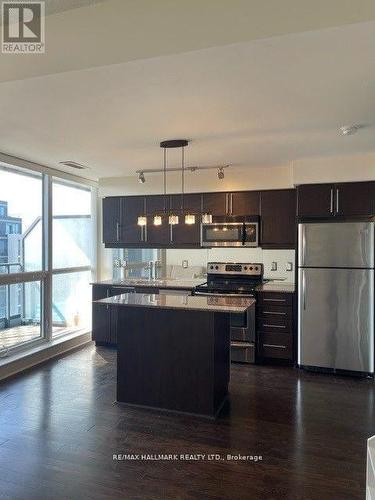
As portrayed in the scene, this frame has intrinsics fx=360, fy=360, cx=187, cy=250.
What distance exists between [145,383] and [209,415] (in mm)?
626

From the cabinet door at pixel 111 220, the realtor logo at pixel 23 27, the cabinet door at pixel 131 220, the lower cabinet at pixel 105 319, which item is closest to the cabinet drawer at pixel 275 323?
the lower cabinet at pixel 105 319

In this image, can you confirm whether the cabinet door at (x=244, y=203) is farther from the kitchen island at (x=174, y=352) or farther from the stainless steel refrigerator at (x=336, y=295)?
the kitchen island at (x=174, y=352)

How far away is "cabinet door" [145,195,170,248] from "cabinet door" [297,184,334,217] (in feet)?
6.26

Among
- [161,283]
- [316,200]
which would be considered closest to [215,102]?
[316,200]

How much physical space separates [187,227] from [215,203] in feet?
1.74

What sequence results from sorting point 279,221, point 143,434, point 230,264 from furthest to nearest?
1. point 230,264
2. point 279,221
3. point 143,434

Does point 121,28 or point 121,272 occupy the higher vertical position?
point 121,28

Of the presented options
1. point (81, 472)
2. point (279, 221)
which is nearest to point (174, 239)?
point (279, 221)

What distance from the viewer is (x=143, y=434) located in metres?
2.78

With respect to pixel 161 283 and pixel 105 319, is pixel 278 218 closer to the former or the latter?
pixel 161 283

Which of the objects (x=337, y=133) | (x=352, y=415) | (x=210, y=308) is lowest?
(x=352, y=415)

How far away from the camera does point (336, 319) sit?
410cm

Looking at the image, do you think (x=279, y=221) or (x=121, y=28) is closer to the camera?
(x=121, y=28)

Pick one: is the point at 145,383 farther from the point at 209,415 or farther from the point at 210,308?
the point at 210,308
